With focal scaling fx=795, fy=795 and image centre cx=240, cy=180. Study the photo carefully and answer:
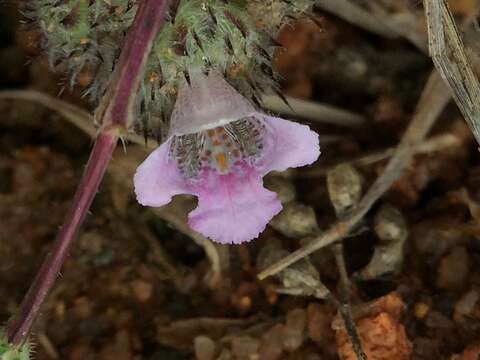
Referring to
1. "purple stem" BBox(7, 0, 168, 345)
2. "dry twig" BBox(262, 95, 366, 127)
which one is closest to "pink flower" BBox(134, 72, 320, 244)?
"purple stem" BBox(7, 0, 168, 345)

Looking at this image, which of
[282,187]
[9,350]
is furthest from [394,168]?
[9,350]

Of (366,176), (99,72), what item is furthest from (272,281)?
(99,72)

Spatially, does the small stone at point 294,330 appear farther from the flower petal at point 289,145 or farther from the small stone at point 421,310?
the flower petal at point 289,145

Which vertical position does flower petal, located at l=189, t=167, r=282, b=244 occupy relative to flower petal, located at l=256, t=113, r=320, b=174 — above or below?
below

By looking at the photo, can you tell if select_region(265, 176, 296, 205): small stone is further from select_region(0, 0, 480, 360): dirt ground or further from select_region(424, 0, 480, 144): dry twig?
select_region(424, 0, 480, 144): dry twig

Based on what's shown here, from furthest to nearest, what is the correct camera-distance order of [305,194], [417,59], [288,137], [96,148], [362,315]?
1. [417,59]
2. [305,194]
3. [362,315]
4. [288,137]
5. [96,148]

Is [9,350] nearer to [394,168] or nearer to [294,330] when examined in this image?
[294,330]

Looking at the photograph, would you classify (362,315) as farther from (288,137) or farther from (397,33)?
(397,33)
